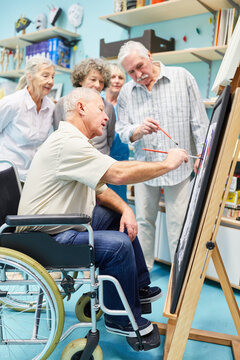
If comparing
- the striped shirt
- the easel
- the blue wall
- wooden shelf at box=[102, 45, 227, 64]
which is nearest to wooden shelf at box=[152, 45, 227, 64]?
wooden shelf at box=[102, 45, 227, 64]

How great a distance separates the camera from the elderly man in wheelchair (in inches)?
51.0

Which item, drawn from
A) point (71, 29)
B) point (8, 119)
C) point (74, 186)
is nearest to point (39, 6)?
point (71, 29)

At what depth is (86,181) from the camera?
1368 millimetres

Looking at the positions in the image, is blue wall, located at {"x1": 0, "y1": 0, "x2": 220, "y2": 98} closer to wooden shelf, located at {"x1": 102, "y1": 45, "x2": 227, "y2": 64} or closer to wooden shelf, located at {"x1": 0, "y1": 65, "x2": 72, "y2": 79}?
wooden shelf, located at {"x1": 102, "y1": 45, "x2": 227, "y2": 64}

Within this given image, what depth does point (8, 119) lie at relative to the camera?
6.99 ft

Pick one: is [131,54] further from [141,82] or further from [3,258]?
[3,258]

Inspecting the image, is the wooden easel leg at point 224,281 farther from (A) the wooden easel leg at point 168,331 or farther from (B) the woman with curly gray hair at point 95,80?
(B) the woman with curly gray hair at point 95,80

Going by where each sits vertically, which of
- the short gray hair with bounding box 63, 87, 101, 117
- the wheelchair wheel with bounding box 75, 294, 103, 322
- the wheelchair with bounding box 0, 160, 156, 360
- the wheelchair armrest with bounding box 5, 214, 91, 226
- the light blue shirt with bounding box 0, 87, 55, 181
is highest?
the short gray hair with bounding box 63, 87, 101, 117

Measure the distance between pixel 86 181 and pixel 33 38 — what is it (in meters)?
3.51

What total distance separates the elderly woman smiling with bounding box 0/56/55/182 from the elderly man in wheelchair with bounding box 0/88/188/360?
68cm

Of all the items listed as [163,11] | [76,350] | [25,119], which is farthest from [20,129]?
[163,11]

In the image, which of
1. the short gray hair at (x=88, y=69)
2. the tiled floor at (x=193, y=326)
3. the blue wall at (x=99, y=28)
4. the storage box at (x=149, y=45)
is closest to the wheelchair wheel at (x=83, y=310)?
the tiled floor at (x=193, y=326)

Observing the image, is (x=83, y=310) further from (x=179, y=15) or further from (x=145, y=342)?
(x=179, y=15)

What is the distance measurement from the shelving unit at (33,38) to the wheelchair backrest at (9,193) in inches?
101
